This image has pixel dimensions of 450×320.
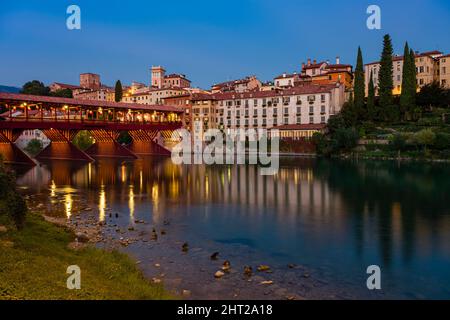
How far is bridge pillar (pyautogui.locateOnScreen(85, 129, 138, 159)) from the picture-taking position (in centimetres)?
8244

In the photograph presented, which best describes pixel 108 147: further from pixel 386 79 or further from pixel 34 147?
pixel 386 79

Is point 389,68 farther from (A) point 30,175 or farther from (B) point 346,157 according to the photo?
(A) point 30,175

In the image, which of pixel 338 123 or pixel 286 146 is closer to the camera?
pixel 338 123

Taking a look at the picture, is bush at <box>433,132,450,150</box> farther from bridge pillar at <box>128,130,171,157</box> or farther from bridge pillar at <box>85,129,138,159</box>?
bridge pillar at <box>85,129,138,159</box>

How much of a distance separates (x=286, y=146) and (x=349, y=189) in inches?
2072

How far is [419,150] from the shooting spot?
67625 millimetres

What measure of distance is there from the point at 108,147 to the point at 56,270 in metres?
75.5

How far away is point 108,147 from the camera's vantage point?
8506cm

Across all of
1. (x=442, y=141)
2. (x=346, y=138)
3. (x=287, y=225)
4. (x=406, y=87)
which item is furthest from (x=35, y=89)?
(x=287, y=225)

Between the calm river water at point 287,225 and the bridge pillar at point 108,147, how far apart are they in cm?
3735

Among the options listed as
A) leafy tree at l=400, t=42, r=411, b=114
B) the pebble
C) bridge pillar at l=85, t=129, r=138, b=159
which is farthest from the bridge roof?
the pebble

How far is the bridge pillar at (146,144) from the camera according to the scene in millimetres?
90531

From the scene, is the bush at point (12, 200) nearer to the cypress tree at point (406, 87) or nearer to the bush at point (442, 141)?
the bush at point (442, 141)
